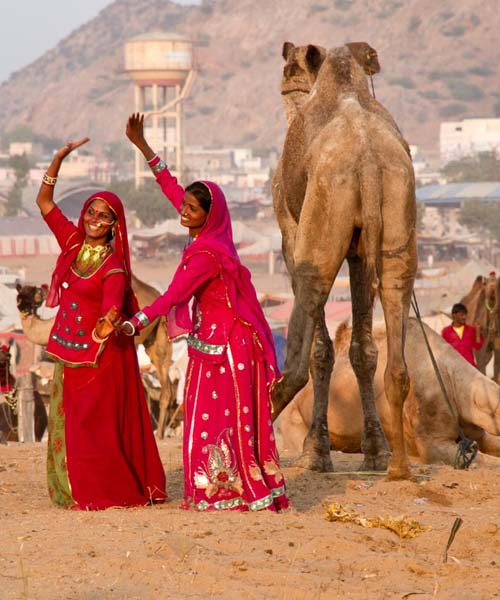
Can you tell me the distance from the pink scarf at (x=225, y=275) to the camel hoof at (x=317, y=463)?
160 centimetres

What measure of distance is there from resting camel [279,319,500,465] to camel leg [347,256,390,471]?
0.90 metres

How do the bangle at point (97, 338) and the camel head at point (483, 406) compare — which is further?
the camel head at point (483, 406)

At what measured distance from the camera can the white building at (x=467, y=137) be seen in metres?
158

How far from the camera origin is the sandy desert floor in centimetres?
523

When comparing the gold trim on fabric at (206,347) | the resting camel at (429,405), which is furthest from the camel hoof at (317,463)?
the gold trim on fabric at (206,347)

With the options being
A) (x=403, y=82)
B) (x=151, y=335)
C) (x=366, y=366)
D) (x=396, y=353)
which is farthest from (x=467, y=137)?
(x=396, y=353)

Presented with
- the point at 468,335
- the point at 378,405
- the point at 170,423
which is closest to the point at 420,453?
the point at 378,405

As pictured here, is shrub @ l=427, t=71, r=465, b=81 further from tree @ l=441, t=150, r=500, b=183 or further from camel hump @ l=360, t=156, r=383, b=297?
camel hump @ l=360, t=156, r=383, b=297

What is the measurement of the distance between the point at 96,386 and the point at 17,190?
111m

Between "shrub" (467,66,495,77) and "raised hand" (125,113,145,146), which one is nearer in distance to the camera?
"raised hand" (125,113,145,146)

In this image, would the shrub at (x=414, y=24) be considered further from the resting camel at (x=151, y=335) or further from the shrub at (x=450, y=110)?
the resting camel at (x=151, y=335)

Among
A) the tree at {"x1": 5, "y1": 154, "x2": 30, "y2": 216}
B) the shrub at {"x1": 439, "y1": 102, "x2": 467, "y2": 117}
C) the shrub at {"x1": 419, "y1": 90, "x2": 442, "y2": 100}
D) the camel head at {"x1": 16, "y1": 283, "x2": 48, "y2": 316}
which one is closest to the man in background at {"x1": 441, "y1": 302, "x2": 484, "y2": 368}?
the camel head at {"x1": 16, "y1": 283, "x2": 48, "y2": 316}

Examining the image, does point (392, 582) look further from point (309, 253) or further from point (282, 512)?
point (309, 253)

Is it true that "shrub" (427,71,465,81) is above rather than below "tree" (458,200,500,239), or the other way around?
above
